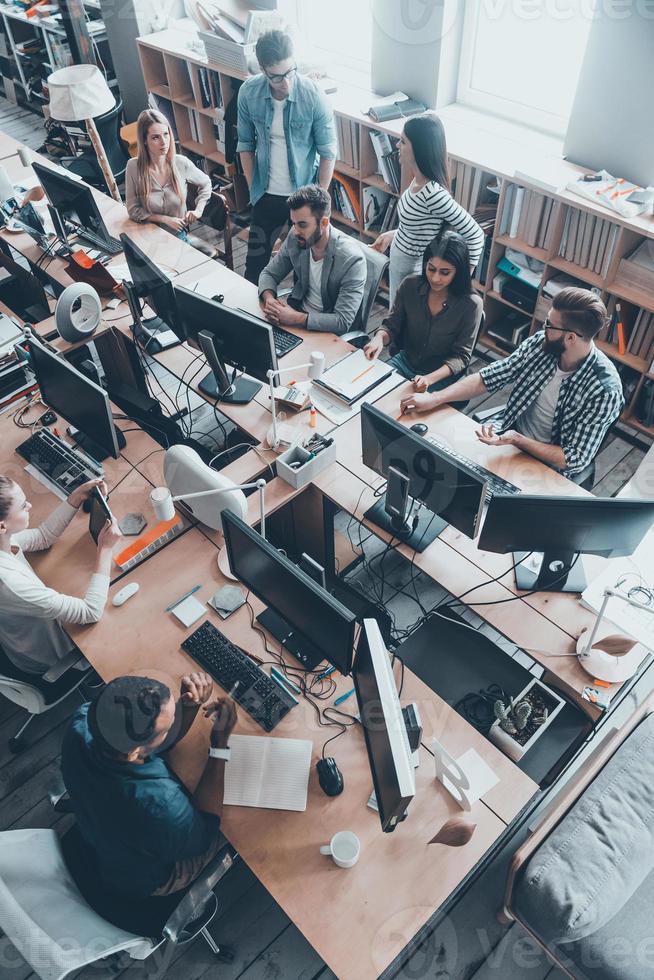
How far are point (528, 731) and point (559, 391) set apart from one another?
1316 millimetres

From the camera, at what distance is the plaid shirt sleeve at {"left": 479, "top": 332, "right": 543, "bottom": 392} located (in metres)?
2.83

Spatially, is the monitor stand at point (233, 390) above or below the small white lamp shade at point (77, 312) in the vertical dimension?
below

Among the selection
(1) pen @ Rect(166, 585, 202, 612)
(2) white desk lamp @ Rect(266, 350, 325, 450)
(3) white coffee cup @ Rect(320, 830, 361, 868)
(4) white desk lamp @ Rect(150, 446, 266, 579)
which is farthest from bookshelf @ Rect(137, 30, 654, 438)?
(3) white coffee cup @ Rect(320, 830, 361, 868)

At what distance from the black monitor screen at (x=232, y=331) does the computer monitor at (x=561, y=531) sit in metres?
1.17

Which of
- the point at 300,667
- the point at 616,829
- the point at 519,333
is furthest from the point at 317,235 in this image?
the point at 616,829

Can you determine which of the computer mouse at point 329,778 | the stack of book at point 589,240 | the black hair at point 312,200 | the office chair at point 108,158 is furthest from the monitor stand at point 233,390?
the office chair at point 108,158

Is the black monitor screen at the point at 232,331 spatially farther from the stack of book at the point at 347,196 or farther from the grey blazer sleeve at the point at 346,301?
the stack of book at the point at 347,196

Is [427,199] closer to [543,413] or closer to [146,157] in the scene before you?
[543,413]

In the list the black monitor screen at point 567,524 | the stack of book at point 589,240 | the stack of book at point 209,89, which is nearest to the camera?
the black monitor screen at point 567,524

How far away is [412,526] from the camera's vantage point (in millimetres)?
2564

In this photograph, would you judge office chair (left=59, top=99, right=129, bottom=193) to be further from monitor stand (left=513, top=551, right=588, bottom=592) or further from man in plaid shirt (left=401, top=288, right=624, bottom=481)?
monitor stand (left=513, top=551, right=588, bottom=592)

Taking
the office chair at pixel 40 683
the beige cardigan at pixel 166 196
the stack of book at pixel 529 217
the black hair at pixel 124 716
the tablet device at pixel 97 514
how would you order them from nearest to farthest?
1. the black hair at pixel 124 716
2. the office chair at pixel 40 683
3. the tablet device at pixel 97 514
4. the stack of book at pixel 529 217
5. the beige cardigan at pixel 166 196

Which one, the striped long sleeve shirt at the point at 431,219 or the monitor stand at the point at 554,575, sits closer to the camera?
the monitor stand at the point at 554,575

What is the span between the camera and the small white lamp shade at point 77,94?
415cm
